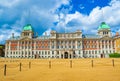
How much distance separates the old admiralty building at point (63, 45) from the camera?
97750 mm

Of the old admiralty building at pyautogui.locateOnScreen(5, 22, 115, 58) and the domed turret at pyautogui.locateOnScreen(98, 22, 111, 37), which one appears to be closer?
the old admiralty building at pyautogui.locateOnScreen(5, 22, 115, 58)

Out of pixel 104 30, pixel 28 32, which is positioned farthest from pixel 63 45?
pixel 104 30

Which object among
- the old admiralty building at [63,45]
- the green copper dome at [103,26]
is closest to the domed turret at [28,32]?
the old admiralty building at [63,45]

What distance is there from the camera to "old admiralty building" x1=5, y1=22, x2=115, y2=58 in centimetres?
9775

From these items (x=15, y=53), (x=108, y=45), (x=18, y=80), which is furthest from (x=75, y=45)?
(x=18, y=80)

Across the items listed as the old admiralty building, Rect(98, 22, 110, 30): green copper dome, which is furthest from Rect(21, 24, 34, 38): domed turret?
Rect(98, 22, 110, 30): green copper dome

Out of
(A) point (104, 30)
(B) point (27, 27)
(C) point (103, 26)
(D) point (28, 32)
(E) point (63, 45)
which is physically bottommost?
(E) point (63, 45)

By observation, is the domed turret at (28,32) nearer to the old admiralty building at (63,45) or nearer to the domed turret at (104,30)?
the old admiralty building at (63,45)

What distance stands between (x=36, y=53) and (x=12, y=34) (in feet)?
85.2

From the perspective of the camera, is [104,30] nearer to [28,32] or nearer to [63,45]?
[63,45]

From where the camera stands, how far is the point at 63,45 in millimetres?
100438

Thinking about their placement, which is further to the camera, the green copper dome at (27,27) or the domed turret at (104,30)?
the green copper dome at (27,27)

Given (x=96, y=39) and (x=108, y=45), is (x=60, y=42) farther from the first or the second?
(x=108, y=45)

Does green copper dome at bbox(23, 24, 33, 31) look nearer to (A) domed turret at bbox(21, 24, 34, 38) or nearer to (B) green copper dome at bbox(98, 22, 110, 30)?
(A) domed turret at bbox(21, 24, 34, 38)
